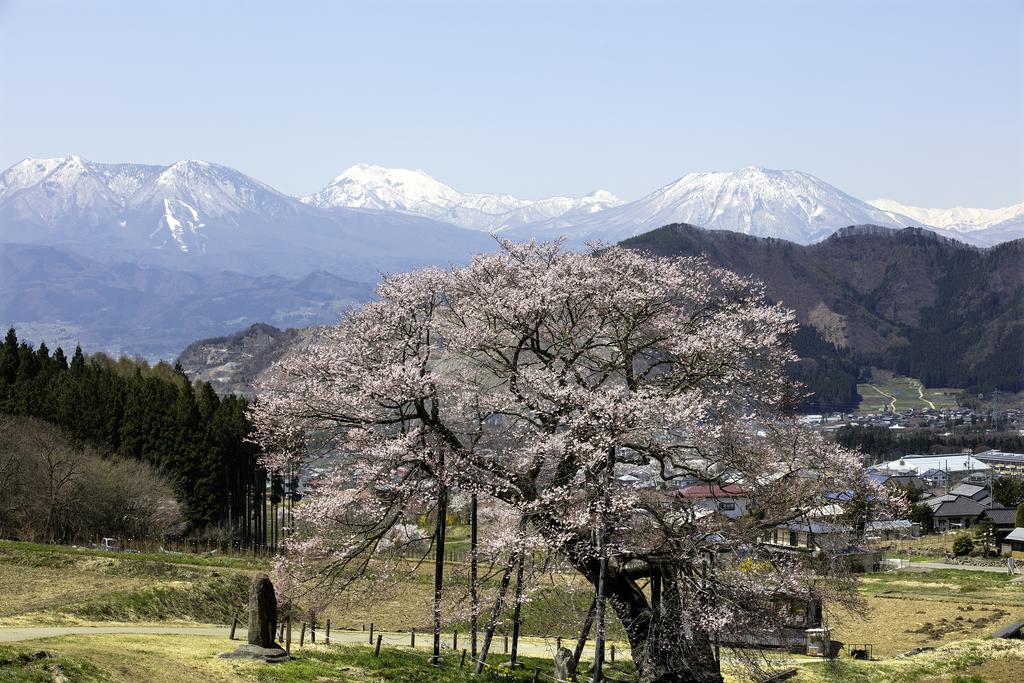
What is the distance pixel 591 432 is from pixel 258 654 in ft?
29.5

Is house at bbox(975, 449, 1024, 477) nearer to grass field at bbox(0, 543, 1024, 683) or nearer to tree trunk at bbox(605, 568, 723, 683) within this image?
grass field at bbox(0, 543, 1024, 683)

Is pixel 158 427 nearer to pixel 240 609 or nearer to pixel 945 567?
pixel 240 609

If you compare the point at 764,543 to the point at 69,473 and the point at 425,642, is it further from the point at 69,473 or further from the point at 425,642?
the point at 69,473

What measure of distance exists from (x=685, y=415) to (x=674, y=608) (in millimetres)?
4548

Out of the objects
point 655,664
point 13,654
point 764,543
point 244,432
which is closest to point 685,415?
point 764,543

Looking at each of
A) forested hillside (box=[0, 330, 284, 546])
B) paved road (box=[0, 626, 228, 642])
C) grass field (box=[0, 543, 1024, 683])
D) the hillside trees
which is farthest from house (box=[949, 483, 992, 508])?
paved road (box=[0, 626, 228, 642])

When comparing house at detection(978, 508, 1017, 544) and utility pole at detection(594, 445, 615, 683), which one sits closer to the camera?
utility pole at detection(594, 445, 615, 683)

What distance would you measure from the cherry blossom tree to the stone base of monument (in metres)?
1.98

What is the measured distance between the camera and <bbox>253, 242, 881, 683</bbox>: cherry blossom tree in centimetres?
2417

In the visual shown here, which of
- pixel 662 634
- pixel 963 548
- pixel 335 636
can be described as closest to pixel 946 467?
pixel 963 548

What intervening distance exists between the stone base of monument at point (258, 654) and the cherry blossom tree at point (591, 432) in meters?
1.98

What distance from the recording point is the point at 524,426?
27.2 m

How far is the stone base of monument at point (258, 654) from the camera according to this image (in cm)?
2416

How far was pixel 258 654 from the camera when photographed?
2425 centimetres
